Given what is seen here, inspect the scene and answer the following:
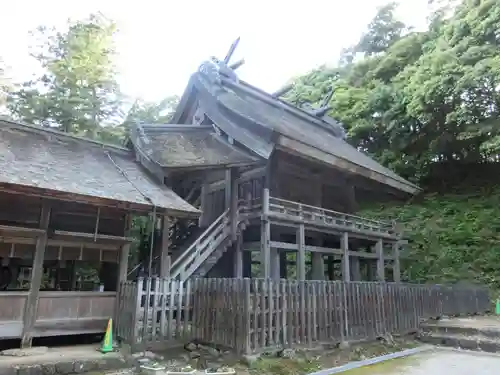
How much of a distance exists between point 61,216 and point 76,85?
11281 mm

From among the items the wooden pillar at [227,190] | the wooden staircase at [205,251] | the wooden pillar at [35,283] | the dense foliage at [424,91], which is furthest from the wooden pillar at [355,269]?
the wooden pillar at [35,283]

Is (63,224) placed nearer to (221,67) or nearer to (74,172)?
(74,172)

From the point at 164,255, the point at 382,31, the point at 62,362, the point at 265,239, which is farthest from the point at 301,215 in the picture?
the point at 382,31

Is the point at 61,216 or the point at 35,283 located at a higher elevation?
the point at 61,216

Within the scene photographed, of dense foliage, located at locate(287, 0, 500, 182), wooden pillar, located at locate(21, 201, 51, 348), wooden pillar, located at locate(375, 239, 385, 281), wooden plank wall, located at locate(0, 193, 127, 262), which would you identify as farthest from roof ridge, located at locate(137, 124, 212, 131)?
dense foliage, located at locate(287, 0, 500, 182)

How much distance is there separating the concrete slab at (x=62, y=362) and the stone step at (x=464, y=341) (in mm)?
7879

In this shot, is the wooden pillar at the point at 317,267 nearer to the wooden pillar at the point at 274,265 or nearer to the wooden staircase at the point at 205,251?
the wooden pillar at the point at 274,265

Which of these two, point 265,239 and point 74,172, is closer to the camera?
point 74,172

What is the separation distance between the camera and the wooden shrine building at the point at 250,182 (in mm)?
11422

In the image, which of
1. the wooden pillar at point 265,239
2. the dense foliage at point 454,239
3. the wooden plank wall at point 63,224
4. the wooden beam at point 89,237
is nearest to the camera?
the wooden plank wall at point 63,224

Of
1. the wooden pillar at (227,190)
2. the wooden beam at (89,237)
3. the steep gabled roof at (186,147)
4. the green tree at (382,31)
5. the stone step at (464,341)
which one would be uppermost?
the green tree at (382,31)

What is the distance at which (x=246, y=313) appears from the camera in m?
7.21

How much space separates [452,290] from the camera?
1327 centimetres

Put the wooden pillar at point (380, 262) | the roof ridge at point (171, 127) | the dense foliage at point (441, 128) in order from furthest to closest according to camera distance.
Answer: the dense foliage at point (441, 128)
the wooden pillar at point (380, 262)
the roof ridge at point (171, 127)
